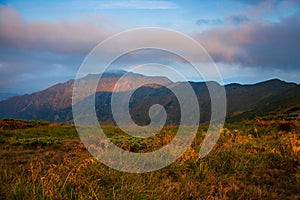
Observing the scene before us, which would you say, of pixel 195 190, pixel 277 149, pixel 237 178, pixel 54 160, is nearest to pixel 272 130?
pixel 277 149

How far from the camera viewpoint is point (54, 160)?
8711mm

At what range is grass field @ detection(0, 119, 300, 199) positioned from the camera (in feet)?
18.0

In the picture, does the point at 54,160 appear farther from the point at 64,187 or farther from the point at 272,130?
the point at 272,130

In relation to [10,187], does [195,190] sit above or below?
below

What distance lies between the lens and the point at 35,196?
486cm

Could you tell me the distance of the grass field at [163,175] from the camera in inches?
216

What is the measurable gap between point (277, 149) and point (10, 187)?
8332mm

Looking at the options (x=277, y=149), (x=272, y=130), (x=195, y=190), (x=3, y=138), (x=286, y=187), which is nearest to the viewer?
(x=195, y=190)

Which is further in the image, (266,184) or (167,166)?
(167,166)

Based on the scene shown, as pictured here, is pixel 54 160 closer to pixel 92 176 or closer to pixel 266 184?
pixel 92 176

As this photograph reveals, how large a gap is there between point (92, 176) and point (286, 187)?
4.73m

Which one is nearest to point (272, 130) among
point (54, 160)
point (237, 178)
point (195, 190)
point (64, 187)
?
point (237, 178)

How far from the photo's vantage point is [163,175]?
736 cm

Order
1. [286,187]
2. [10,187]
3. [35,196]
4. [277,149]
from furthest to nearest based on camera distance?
[277,149], [286,187], [10,187], [35,196]
